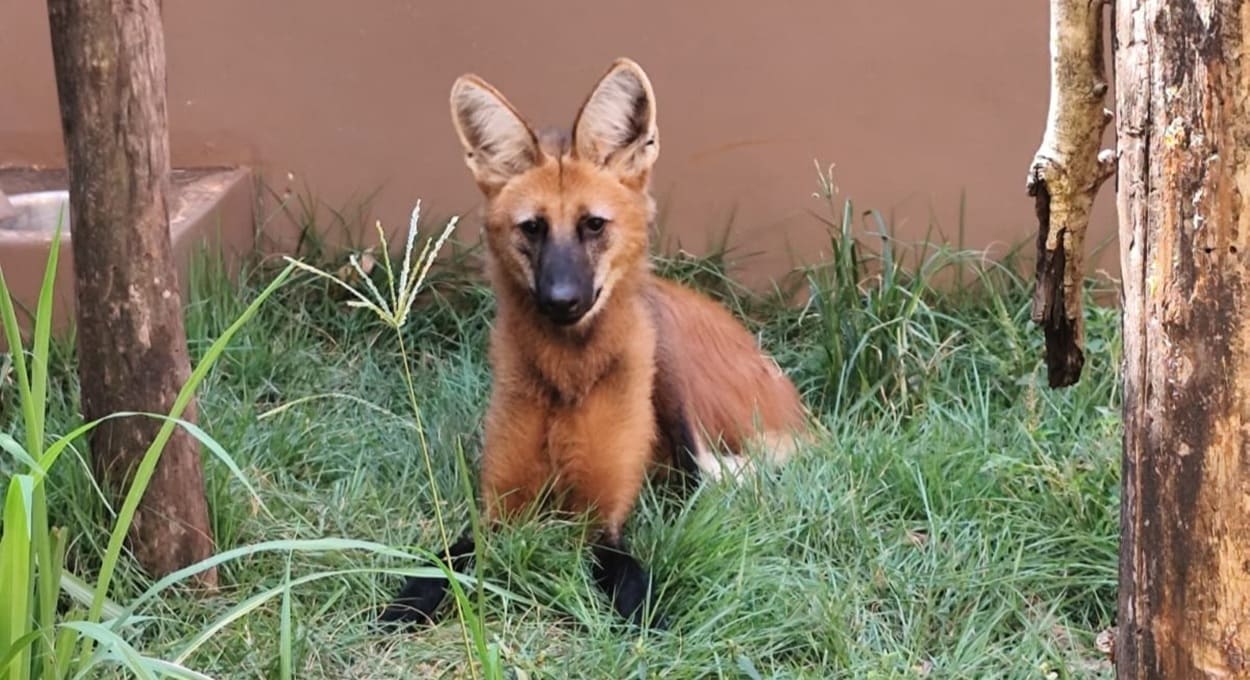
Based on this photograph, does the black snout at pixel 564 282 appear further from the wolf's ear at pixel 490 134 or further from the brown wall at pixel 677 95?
the brown wall at pixel 677 95

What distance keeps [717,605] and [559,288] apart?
2.49ft

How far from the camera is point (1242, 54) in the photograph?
1767 millimetres

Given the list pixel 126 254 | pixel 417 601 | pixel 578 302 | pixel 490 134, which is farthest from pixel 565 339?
pixel 126 254

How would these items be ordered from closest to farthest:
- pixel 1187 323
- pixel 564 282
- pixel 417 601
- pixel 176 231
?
pixel 1187 323 < pixel 417 601 < pixel 564 282 < pixel 176 231

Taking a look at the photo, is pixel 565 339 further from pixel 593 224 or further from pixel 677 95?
pixel 677 95

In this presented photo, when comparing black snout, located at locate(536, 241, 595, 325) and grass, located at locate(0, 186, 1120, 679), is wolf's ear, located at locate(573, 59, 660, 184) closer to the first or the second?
black snout, located at locate(536, 241, 595, 325)

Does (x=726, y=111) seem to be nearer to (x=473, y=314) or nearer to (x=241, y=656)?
(x=473, y=314)

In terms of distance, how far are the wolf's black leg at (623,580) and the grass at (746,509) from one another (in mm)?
47

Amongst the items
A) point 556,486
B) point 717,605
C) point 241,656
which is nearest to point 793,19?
point 556,486

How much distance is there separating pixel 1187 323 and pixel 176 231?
3.01 metres

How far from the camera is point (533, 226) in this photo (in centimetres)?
328

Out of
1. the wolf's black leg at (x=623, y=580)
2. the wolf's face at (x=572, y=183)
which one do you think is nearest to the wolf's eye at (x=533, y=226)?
the wolf's face at (x=572, y=183)

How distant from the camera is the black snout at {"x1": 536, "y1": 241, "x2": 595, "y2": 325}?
10.3 ft

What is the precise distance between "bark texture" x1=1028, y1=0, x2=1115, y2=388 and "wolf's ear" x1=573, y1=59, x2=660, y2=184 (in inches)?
49.6
